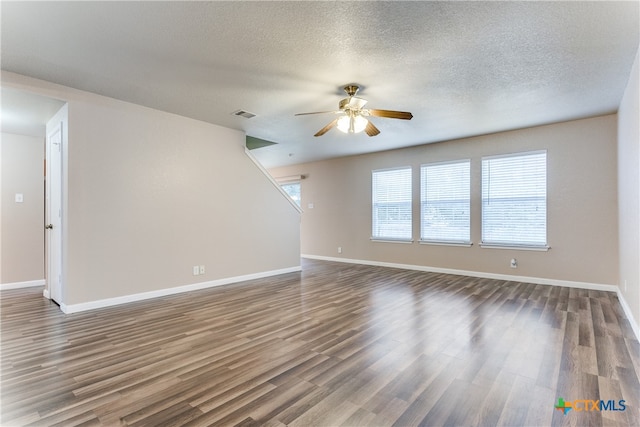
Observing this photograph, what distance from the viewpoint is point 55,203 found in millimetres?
4066

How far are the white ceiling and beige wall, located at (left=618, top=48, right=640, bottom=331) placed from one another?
0.91 feet

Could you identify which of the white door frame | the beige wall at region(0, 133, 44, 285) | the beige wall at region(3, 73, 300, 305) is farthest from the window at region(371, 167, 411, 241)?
the beige wall at region(0, 133, 44, 285)

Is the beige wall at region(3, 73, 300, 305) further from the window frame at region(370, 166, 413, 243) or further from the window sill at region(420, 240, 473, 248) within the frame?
the window sill at region(420, 240, 473, 248)

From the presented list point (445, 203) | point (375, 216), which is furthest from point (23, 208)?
point (445, 203)

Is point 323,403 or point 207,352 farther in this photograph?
point 207,352

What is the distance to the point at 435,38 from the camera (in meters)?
2.59

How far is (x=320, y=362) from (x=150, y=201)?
3365 mm

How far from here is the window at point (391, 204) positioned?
22.2 feet

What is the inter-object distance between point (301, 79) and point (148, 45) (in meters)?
1.46

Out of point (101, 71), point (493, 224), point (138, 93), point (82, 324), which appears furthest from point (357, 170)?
point (82, 324)

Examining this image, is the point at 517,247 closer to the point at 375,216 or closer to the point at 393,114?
the point at 375,216

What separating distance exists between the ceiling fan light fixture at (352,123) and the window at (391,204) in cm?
326

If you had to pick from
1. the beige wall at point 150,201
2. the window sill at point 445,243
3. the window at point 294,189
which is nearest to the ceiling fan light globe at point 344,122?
the beige wall at point 150,201

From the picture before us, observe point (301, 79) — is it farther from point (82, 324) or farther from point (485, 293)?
point (485, 293)
